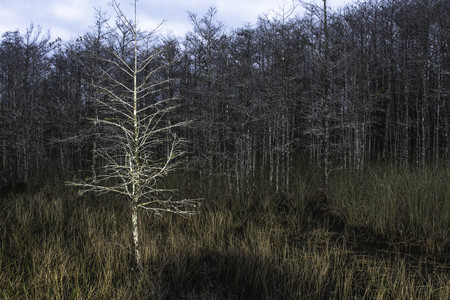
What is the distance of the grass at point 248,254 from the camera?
310 cm

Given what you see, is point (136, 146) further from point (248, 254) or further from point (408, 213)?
point (408, 213)

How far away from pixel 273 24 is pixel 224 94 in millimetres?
3832

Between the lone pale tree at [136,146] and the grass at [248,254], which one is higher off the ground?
the lone pale tree at [136,146]

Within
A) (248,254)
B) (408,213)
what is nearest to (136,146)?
(248,254)

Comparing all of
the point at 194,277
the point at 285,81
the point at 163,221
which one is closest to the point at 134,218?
the point at 194,277

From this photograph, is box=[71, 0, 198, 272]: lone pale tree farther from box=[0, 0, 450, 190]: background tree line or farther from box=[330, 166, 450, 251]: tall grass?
box=[330, 166, 450, 251]: tall grass

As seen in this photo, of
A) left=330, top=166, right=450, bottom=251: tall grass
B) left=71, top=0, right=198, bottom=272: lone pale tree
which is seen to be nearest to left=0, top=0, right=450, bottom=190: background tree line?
left=71, top=0, right=198, bottom=272: lone pale tree

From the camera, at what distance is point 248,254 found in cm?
384

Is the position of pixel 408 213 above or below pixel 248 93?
below

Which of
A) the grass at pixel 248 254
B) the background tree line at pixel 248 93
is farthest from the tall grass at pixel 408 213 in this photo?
the background tree line at pixel 248 93

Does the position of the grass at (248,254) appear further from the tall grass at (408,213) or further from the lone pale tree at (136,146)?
the lone pale tree at (136,146)

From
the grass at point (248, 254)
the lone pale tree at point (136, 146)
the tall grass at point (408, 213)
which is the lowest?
the grass at point (248, 254)

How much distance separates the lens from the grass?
10.2 feet

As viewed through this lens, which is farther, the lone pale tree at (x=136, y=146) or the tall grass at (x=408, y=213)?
the tall grass at (x=408, y=213)
